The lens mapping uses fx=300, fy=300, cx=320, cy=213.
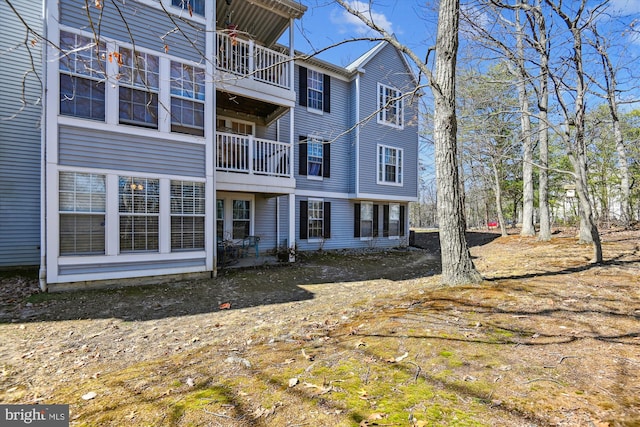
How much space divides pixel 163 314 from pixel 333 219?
9.38 m

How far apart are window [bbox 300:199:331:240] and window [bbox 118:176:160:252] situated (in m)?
6.48

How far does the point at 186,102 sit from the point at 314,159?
633cm

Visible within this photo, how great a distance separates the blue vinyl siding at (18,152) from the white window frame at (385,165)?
41.3ft

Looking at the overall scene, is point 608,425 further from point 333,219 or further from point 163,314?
point 333,219

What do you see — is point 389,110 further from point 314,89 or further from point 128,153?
point 128,153

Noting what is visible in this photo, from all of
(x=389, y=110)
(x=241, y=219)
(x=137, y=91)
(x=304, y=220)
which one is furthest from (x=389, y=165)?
(x=137, y=91)

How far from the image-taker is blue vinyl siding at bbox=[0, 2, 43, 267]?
866cm

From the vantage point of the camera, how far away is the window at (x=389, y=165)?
48.6ft

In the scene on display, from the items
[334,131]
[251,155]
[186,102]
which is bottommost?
[251,155]

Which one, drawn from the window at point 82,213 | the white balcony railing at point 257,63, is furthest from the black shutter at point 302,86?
the window at point 82,213

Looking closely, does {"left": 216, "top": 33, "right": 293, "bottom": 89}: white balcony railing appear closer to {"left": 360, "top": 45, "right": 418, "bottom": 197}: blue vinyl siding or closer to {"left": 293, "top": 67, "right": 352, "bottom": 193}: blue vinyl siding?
{"left": 293, "top": 67, "right": 352, "bottom": 193}: blue vinyl siding

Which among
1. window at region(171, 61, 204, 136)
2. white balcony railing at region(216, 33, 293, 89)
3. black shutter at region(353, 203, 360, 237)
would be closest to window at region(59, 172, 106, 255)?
window at region(171, 61, 204, 136)

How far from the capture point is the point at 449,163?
538 cm

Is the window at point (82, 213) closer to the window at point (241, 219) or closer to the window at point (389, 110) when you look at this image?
the window at point (241, 219)
